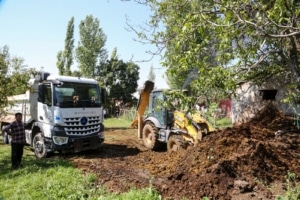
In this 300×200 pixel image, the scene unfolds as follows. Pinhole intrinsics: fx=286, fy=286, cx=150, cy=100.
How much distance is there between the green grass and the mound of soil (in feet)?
1.23

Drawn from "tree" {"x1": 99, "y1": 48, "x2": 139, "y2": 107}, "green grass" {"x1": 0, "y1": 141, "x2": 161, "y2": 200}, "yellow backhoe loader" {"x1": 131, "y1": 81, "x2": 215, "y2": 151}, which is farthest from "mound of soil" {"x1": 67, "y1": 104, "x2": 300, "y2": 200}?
"tree" {"x1": 99, "y1": 48, "x2": 139, "y2": 107}

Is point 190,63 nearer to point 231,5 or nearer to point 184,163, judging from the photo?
point 231,5

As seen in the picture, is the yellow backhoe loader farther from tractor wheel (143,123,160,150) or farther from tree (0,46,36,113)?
tree (0,46,36,113)

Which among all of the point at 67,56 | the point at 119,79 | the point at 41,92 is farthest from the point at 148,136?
the point at 67,56

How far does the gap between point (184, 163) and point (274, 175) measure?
2.28m

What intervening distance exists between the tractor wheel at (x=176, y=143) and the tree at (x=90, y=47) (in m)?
31.7

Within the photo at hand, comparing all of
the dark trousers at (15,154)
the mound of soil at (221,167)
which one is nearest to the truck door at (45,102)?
the dark trousers at (15,154)

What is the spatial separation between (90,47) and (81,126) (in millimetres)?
33438

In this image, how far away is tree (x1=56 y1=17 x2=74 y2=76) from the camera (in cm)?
4147

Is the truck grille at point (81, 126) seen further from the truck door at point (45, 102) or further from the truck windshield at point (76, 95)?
the truck door at point (45, 102)

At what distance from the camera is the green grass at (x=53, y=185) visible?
6113 millimetres

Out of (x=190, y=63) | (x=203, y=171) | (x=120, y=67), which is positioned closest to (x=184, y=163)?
(x=203, y=171)

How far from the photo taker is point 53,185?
22.2ft

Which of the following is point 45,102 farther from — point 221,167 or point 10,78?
point 221,167
